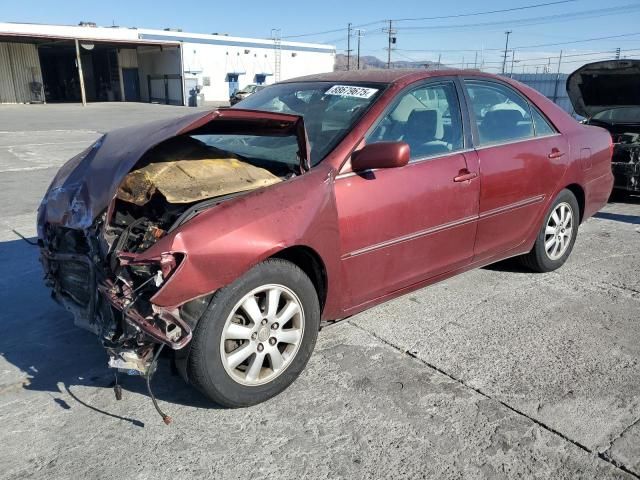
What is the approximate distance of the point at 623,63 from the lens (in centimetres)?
686

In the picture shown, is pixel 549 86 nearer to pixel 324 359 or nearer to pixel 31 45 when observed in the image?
pixel 324 359

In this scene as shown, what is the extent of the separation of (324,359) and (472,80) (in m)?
2.31

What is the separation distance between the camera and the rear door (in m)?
3.88

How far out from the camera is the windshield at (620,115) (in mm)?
7758

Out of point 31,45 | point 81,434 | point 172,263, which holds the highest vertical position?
point 31,45

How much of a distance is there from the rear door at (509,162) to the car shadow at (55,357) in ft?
7.67

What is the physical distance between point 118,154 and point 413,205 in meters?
1.75

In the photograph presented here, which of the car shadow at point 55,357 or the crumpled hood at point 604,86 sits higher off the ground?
the crumpled hood at point 604,86

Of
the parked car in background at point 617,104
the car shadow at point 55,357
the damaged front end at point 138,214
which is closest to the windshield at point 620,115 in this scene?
the parked car in background at point 617,104

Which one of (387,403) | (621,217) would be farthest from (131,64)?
(387,403)

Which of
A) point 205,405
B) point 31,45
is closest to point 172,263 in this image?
point 205,405

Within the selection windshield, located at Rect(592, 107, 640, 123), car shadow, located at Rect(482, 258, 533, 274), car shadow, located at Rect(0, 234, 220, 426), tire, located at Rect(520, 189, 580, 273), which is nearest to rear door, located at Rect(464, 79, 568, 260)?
tire, located at Rect(520, 189, 580, 273)

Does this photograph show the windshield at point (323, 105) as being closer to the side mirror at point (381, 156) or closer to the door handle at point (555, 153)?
the side mirror at point (381, 156)

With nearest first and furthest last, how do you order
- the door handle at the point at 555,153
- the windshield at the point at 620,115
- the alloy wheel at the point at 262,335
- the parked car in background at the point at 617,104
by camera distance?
the alloy wheel at the point at 262,335 → the door handle at the point at 555,153 → the parked car in background at the point at 617,104 → the windshield at the point at 620,115
